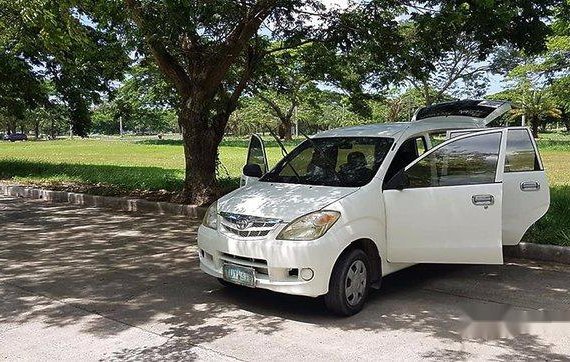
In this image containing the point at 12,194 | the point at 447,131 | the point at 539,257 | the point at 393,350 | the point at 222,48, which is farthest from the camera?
the point at 12,194

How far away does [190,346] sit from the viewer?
3.92m

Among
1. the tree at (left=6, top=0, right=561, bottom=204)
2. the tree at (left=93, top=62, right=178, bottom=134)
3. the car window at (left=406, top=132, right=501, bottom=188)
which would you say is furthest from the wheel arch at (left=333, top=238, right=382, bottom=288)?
the tree at (left=93, top=62, right=178, bottom=134)

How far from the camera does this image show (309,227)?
14.3 feet

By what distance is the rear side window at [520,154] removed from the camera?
545 cm

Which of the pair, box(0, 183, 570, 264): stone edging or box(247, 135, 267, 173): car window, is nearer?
box(0, 183, 570, 264): stone edging

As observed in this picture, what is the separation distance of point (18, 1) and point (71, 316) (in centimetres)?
416

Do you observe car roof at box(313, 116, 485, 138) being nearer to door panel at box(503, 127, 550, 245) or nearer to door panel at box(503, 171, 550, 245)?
door panel at box(503, 127, 550, 245)

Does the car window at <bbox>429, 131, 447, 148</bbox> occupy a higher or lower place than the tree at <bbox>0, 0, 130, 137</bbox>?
lower

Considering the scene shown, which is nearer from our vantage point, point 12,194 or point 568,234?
point 568,234

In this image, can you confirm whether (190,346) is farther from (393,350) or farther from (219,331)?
(393,350)

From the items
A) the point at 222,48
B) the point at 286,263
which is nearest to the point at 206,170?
the point at 222,48

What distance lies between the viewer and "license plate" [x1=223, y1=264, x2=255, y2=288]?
4.46 metres

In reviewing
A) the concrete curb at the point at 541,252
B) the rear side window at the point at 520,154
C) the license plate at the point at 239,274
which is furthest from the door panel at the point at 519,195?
the license plate at the point at 239,274

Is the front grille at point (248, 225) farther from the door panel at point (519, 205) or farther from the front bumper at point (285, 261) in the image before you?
the door panel at point (519, 205)
